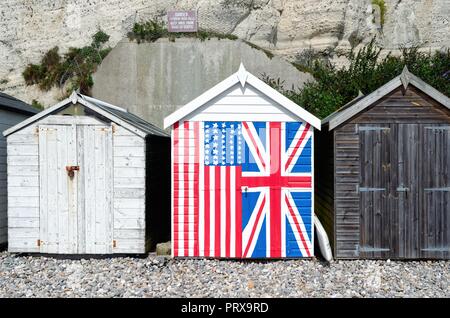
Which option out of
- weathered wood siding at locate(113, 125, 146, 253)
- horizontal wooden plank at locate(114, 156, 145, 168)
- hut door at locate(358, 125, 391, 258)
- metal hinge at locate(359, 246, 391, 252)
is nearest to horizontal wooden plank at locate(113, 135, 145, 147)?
weathered wood siding at locate(113, 125, 146, 253)

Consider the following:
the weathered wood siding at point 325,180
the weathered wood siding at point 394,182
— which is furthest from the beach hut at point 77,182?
the weathered wood siding at point 394,182

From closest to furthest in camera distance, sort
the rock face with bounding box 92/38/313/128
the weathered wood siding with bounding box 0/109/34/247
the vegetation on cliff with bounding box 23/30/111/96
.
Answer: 1. the weathered wood siding with bounding box 0/109/34/247
2. the rock face with bounding box 92/38/313/128
3. the vegetation on cliff with bounding box 23/30/111/96

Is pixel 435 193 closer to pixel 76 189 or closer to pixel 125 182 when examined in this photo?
pixel 125 182

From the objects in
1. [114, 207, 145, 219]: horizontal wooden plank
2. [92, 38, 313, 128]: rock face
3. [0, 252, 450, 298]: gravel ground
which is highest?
[92, 38, 313, 128]: rock face

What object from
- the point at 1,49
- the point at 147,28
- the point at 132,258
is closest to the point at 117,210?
the point at 132,258

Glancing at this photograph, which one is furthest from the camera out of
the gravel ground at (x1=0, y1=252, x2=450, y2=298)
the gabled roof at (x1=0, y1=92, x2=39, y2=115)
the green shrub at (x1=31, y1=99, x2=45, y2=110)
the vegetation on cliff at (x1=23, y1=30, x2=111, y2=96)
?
the green shrub at (x1=31, y1=99, x2=45, y2=110)

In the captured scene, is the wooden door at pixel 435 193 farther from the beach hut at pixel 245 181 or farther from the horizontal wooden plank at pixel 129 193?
the horizontal wooden plank at pixel 129 193

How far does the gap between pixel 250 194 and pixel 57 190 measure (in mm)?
3721

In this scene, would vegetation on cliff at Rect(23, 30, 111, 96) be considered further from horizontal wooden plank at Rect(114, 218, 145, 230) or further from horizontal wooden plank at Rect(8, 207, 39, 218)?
horizontal wooden plank at Rect(114, 218, 145, 230)

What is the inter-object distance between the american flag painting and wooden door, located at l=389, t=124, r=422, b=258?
1555 millimetres

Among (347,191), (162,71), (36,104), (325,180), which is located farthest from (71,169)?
(36,104)

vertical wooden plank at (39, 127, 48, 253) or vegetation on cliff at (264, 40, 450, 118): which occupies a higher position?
vegetation on cliff at (264, 40, 450, 118)

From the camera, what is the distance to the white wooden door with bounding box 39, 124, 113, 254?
819cm

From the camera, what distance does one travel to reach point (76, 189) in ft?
27.0
